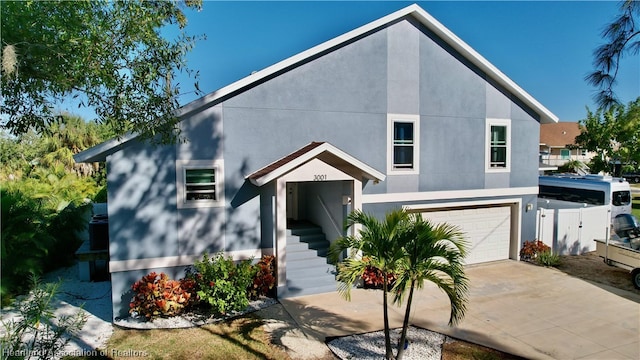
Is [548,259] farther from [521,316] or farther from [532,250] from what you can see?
[521,316]

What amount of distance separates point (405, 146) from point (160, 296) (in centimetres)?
829

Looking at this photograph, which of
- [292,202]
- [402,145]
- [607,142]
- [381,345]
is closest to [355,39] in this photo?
[402,145]

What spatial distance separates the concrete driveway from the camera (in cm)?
721

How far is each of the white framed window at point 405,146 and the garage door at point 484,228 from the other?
2.10 meters

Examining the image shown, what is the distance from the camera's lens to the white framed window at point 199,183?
9.02m

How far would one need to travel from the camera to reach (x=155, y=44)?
5676 millimetres

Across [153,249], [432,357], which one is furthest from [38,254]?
[432,357]

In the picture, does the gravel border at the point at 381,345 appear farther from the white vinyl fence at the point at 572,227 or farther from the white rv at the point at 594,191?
the white rv at the point at 594,191

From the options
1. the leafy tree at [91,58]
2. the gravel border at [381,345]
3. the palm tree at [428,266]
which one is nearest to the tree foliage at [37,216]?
the leafy tree at [91,58]

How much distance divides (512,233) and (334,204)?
727 centimetres

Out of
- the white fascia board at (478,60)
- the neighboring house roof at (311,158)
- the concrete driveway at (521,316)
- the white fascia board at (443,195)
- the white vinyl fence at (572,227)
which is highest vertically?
the white fascia board at (478,60)

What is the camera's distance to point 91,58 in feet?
16.4

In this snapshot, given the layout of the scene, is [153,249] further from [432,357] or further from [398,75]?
[398,75]

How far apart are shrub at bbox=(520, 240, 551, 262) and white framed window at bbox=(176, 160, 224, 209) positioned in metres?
11.2
